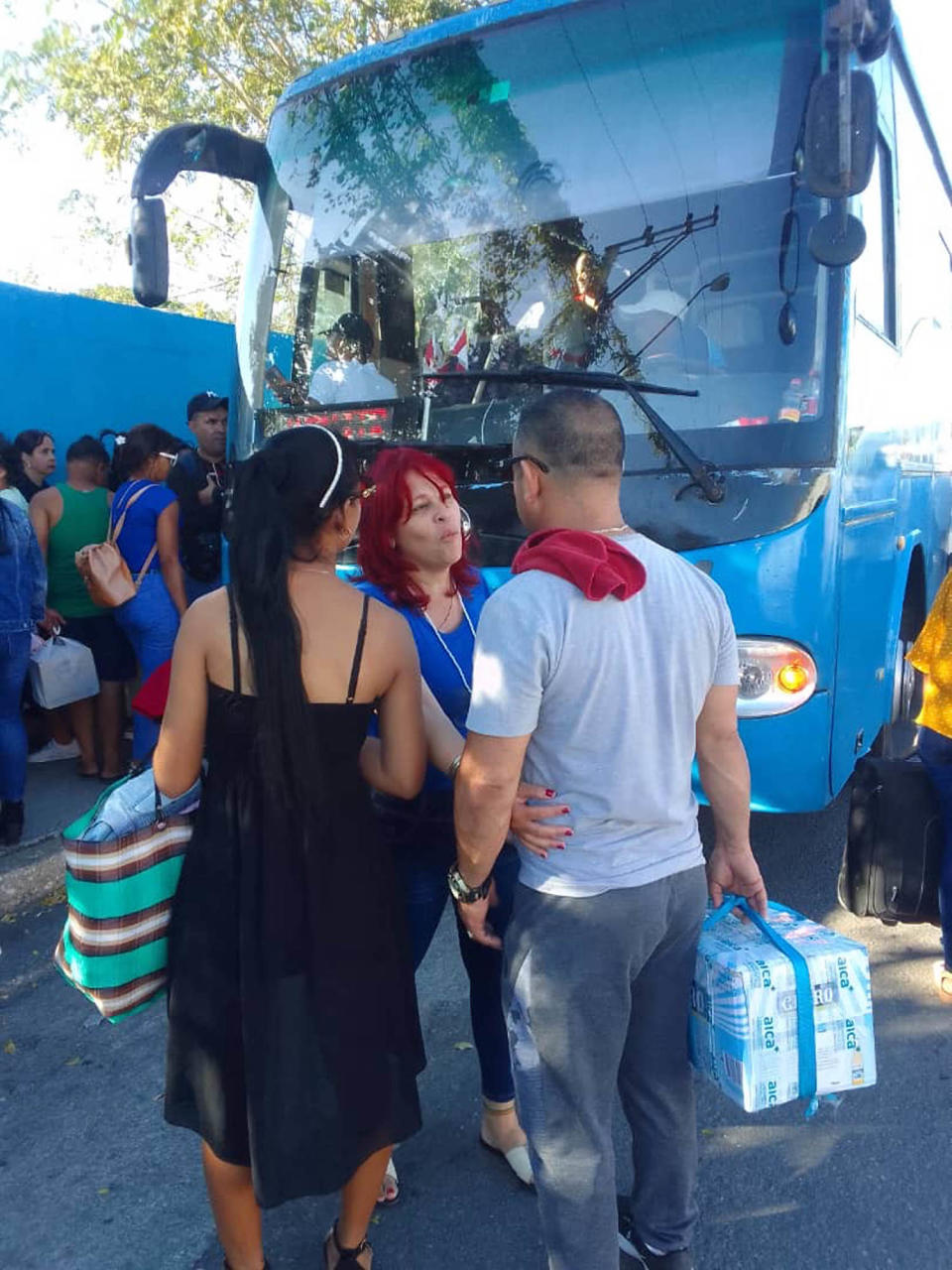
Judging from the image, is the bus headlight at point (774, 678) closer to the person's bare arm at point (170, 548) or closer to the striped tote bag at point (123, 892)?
the striped tote bag at point (123, 892)

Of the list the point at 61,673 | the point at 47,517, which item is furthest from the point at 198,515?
the point at 61,673

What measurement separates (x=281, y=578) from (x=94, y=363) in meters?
6.76

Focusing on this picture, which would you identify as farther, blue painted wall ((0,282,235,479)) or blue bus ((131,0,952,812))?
blue painted wall ((0,282,235,479))

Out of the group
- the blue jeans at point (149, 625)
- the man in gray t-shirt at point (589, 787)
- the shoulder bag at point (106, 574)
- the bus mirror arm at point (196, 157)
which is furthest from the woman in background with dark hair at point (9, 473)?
the man in gray t-shirt at point (589, 787)

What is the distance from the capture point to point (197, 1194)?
2734mm

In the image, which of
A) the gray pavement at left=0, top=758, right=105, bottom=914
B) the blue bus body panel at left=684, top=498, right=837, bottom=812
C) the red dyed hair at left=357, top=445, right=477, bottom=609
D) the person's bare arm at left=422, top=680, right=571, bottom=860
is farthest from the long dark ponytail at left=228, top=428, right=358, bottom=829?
the gray pavement at left=0, top=758, right=105, bottom=914

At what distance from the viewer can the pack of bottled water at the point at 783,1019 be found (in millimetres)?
1935

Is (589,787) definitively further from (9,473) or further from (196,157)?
(9,473)

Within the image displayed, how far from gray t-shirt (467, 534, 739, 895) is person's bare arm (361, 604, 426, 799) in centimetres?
22

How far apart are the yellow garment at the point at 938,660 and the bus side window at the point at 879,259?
1.14 m

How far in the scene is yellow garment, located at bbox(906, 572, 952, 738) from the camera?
3246mm

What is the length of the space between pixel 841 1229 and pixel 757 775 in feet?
4.39

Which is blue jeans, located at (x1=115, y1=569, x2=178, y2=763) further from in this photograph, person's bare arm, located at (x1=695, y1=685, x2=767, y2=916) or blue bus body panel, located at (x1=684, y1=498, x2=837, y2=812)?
person's bare arm, located at (x1=695, y1=685, x2=767, y2=916)

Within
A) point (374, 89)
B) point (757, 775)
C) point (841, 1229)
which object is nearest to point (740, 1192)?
point (841, 1229)
